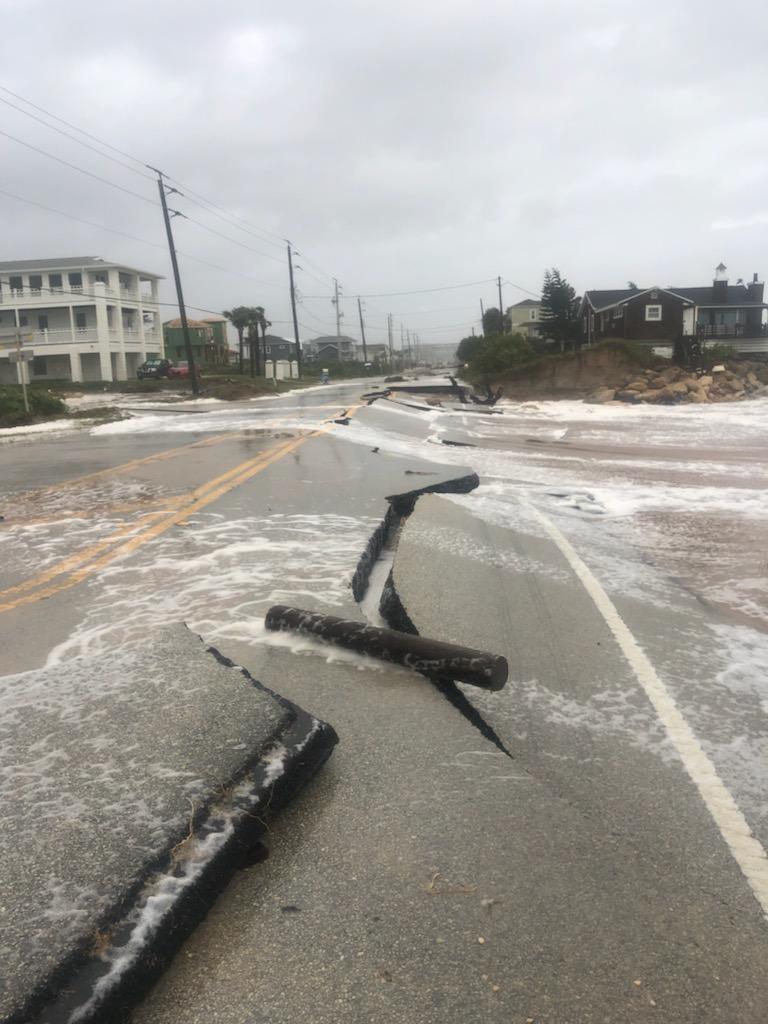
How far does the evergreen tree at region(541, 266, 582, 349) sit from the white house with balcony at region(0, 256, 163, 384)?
33.8 m

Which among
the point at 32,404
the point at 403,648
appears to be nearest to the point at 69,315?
the point at 32,404

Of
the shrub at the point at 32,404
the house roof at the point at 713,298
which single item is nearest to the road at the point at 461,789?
the shrub at the point at 32,404

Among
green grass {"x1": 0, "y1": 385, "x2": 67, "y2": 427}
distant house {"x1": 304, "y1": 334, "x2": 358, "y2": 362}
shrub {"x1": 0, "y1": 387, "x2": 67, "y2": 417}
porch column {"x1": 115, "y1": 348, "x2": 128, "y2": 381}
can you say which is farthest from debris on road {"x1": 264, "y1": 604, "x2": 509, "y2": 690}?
distant house {"x1": 304, "y1": 334, "x2": 358, "y2": 362}

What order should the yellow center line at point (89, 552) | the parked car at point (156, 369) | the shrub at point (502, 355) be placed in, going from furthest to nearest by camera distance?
the parked car at point (156, 369) → the shrub at point (502, 355) → the yellow center line at point (89, 552)

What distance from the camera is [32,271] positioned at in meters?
62.7

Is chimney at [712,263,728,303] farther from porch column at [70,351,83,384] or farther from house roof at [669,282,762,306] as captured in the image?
porch column at [70,351,83,384]

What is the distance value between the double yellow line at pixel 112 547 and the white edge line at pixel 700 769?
3798mm

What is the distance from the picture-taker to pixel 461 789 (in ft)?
9.81

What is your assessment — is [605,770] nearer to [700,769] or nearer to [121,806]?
[700,769]

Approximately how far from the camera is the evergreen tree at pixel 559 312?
67.8 meters

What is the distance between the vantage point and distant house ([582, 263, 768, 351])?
64875 millimetres

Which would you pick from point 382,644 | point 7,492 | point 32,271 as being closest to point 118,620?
point 382,644

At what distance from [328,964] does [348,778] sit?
0.96m

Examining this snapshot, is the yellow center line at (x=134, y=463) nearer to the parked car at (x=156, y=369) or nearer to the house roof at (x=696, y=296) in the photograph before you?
the parked car at (x=156, y=369)
